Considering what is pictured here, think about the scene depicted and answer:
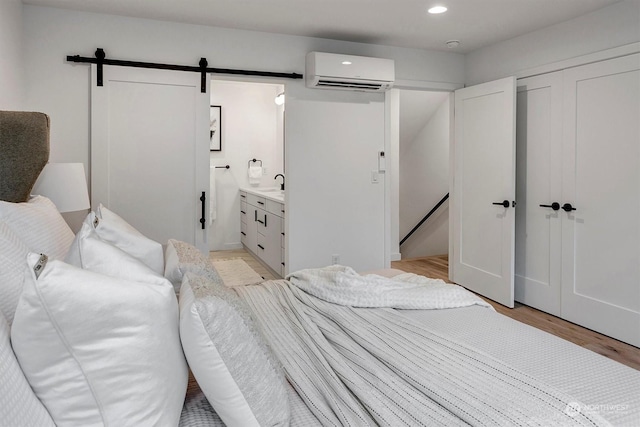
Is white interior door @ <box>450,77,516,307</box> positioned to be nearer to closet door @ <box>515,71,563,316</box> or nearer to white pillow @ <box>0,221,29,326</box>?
closet door @ <box>515,71,563,316</box>

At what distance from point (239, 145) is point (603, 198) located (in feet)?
15.0

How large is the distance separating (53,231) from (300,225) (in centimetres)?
255

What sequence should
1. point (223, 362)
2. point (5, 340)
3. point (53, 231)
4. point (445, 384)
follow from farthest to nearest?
point (53, 231) < point (445, 384) < point (223, 362) < point (5, 340)

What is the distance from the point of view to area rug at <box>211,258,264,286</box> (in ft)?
15.1

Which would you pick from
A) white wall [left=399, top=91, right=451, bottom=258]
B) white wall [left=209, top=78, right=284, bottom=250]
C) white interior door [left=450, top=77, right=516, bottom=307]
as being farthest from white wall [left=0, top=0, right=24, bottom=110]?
white wall [left=399, top=91, right=451, bottom=258]

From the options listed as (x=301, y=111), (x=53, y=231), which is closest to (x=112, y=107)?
(x=301, y=111)

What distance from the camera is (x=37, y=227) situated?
1500 mm

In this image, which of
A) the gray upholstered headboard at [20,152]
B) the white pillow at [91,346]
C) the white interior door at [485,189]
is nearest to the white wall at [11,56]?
the gray upholstered headboard at [20,152]

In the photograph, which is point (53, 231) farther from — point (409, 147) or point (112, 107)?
point (409, 147)

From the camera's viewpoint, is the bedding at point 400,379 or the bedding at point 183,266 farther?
the bedding at point 183,266

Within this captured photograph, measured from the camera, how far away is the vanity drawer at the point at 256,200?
5113 millimetres

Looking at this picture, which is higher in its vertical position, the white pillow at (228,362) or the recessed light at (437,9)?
the recessed light at (437,9)

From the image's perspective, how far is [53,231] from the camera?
5.25ft

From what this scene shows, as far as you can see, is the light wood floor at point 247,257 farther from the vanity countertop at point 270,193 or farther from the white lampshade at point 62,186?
the white lampshade at point 62,186
